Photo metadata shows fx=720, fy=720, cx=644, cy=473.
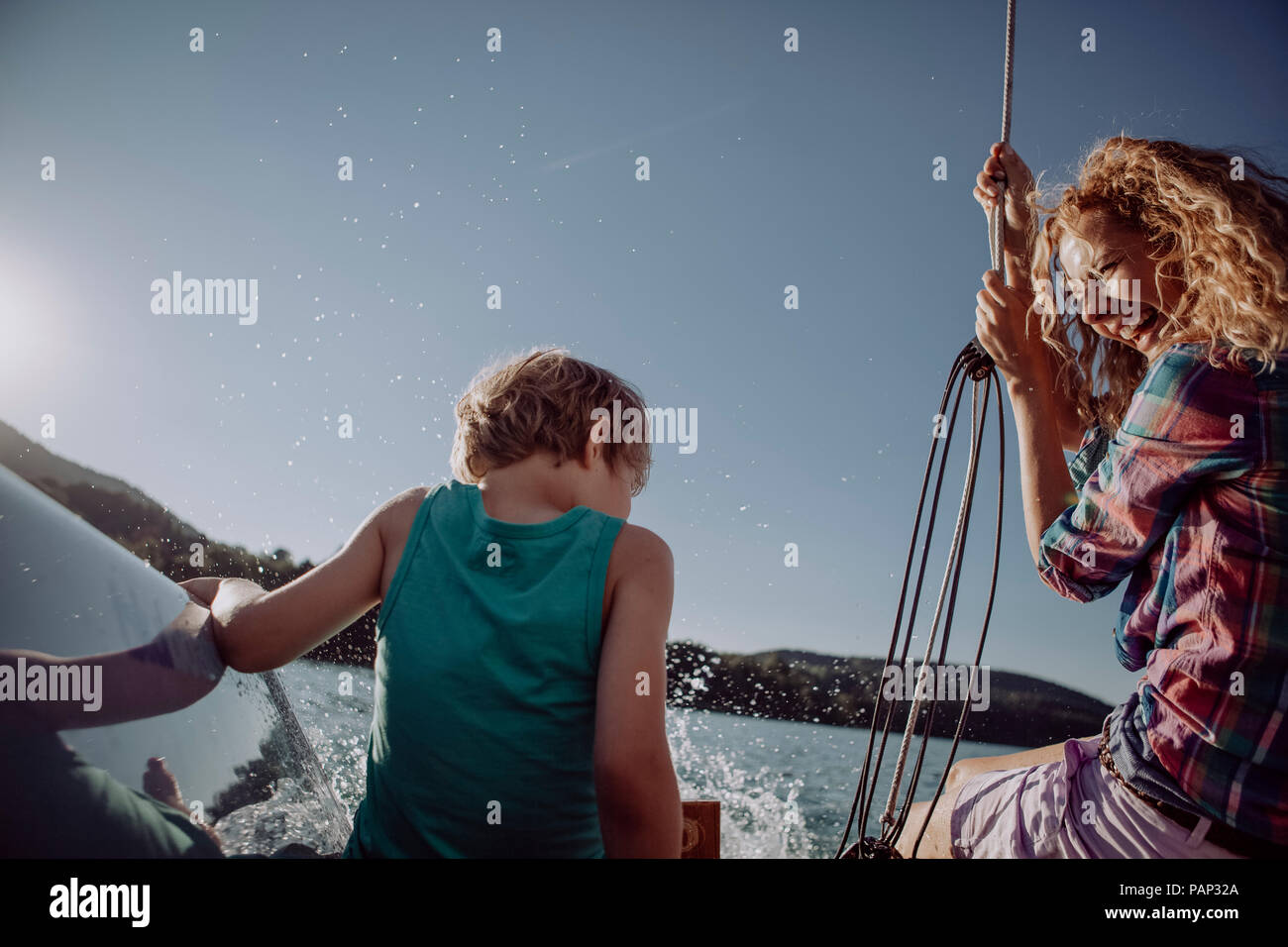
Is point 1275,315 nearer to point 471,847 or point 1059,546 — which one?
point 1059,546

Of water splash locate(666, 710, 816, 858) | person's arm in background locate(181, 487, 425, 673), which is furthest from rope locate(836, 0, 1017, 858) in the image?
water splash locate(666, 710, 816, 858)

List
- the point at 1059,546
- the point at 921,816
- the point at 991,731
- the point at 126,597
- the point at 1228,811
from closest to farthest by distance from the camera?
the point at 1228,811 → the point at 126,597 → the point at 1059,546 → the point at 921,816 → the point at 991,731

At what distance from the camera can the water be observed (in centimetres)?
257

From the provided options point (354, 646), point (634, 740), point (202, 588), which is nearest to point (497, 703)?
point (634, 740)

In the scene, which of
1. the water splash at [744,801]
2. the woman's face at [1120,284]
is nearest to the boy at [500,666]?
the woman's face at [1120,284]

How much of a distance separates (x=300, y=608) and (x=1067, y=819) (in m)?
1.21

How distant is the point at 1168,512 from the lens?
1.07 metres

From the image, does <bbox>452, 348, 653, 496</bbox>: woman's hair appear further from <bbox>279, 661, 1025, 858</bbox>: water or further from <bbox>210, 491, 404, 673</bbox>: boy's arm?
<bbox>279, 661, 1025, 858</bbox>: water

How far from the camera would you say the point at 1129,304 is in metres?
1.28

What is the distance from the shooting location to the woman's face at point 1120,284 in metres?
1.26

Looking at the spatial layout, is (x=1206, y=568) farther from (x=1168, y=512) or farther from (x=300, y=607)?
(x=300, y=607)
